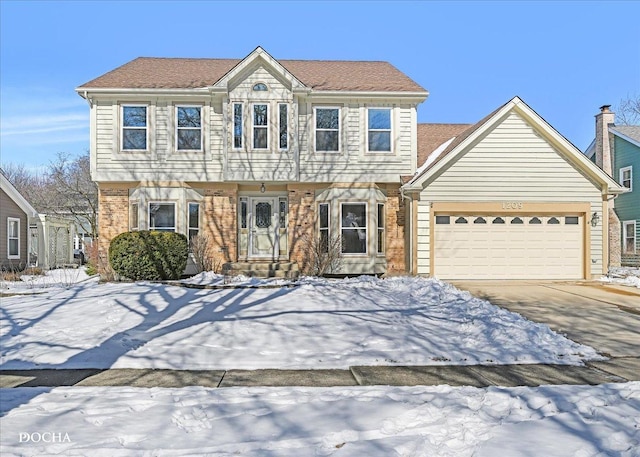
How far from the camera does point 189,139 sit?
54.7ft

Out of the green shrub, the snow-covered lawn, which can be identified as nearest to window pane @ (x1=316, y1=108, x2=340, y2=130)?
the green shrub

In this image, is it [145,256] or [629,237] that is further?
[629,237]

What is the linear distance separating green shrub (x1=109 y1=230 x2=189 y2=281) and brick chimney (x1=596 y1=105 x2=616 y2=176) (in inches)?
882

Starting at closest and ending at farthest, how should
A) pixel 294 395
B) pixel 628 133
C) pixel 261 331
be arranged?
pixel 294 395 → pixel 261 331 → pixel 628 133

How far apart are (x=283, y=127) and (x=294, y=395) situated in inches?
490

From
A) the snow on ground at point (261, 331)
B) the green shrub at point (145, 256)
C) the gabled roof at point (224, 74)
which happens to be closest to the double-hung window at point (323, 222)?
the gabled roof at point (224, 74)

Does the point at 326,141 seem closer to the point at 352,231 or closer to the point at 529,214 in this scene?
the point at 352,231

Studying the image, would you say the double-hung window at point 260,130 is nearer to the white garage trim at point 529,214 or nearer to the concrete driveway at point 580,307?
the white garage trim at point 529,214

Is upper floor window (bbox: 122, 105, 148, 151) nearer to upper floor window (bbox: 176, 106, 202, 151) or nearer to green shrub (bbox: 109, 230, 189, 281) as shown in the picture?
upper floor window (bbox: 176, 106, 202, 151)

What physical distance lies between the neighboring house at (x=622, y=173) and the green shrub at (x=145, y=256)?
820 inches

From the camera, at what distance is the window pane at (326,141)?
55.3 ft

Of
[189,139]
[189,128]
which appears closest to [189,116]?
[189,128]

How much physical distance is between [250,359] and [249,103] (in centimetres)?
1139

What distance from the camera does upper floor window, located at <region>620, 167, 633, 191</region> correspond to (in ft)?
80.1
